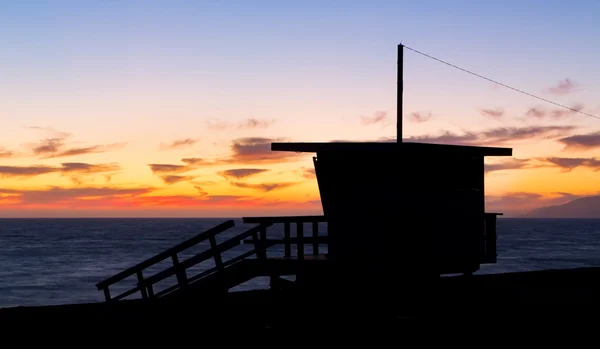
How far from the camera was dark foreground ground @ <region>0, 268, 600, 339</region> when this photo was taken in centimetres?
1627

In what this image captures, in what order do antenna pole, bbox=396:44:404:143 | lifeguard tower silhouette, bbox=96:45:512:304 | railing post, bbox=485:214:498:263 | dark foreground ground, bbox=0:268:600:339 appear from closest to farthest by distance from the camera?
dark foreground ground, bbox=0:268:600:339 → lifeguard tower silhouette, bbox=96:45:512:304 → antenna pole, bbox=396:44:404:143 → railing post, bbox=485:214:498:263

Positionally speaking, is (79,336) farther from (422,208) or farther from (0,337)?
(422,208)

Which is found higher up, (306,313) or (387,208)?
(387,208)

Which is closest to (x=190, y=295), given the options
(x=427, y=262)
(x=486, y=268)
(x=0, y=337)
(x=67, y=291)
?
(x=0, y=337)

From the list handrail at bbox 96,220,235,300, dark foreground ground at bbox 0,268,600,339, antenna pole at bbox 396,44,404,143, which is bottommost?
dark foreground ground at bbox 0,268,600,339

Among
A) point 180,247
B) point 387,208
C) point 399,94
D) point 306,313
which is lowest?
point 306,313

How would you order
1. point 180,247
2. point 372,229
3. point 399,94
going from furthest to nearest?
point 399,94, point 180,247, point 372,229

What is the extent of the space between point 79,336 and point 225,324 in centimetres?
297

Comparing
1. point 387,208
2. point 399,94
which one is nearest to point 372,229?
point 387,208

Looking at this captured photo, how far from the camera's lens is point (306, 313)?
17.0 meters

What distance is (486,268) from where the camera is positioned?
71625mm

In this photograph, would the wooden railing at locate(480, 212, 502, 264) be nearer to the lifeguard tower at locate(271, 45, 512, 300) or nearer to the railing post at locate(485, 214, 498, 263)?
the railing post at locate(485, 214, 498, 263)

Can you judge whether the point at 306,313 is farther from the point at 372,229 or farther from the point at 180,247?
the point at 180,247

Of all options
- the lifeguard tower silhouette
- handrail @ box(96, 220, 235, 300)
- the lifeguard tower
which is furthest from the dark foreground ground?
handrail @ box(96, 220, 235, 300)
